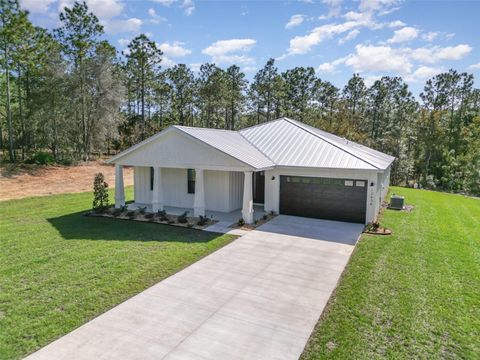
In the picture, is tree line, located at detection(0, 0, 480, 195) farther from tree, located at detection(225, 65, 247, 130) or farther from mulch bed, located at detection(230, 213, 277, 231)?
mulch bed, located at detection(230, 213, 277, 231)

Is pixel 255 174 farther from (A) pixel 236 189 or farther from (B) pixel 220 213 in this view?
(B) pixel 220 213

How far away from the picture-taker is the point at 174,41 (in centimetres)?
1889

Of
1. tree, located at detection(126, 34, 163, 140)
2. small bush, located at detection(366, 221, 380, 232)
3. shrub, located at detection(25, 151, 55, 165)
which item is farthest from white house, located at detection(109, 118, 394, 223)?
tree, located at detection(126, 34, 163, 140)

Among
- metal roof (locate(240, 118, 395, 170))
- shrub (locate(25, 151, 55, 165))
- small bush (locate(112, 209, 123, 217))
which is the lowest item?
small bush (locate(112, 209, 123, 217))

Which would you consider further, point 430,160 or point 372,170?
point 430,160

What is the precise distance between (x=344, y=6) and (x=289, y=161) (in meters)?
7.14

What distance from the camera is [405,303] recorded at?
6703 mm

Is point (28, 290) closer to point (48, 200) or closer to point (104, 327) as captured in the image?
point (104, 327)

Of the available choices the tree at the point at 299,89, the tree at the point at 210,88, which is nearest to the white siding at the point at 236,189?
the tree at the point at 210,88

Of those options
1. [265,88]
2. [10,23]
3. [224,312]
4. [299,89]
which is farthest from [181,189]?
[299,89]

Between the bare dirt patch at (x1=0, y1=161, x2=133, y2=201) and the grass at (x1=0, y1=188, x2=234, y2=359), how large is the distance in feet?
23.1

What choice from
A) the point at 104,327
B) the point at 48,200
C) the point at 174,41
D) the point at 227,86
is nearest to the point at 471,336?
the point at 104,327

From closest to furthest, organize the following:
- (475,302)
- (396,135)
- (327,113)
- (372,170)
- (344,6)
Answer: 1. (475,302)
2. (372,170)
3. (344,6)
4. (396,135)
5. (327,113)

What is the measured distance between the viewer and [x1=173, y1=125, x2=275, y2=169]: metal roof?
13.1 metres
